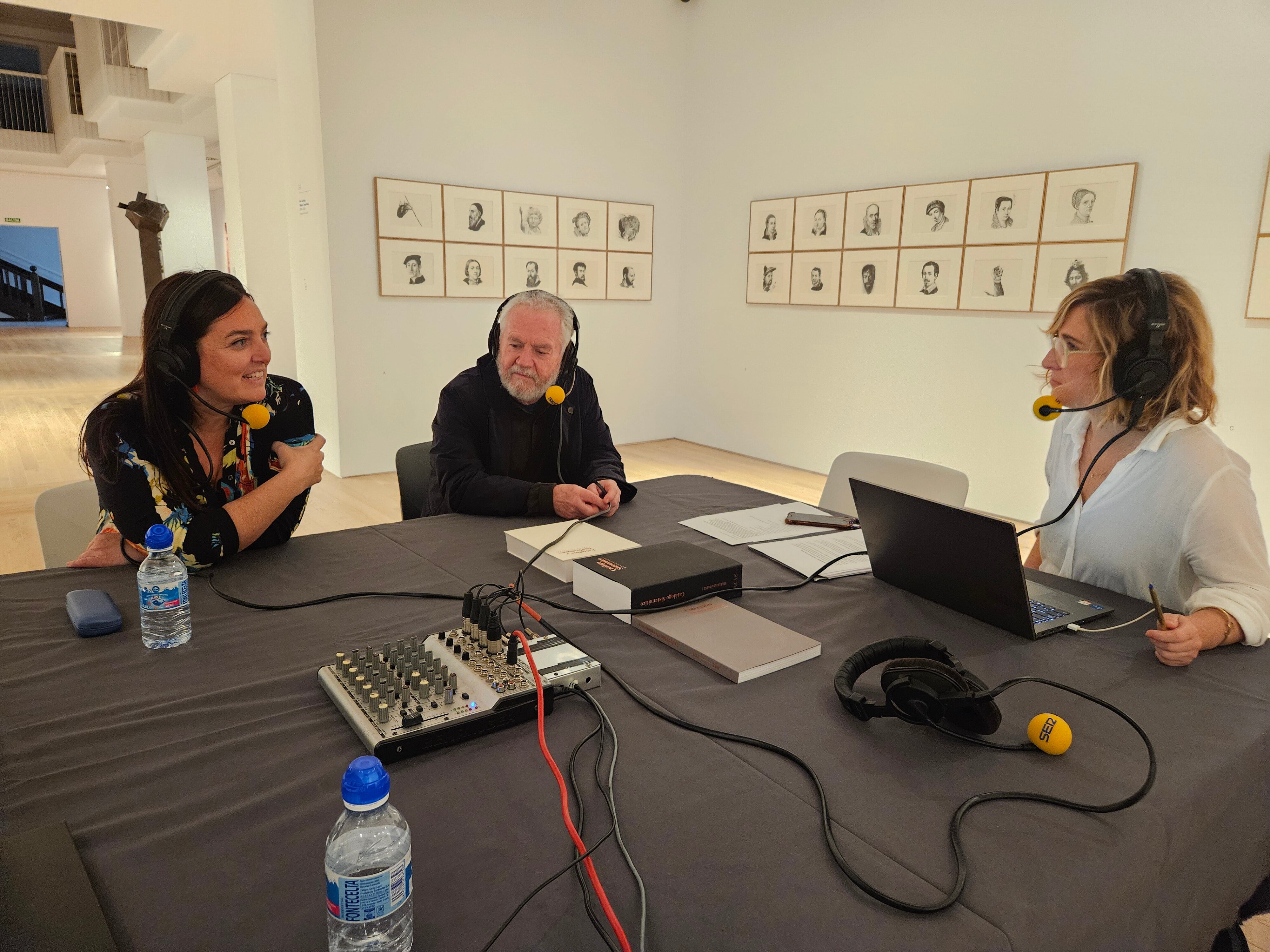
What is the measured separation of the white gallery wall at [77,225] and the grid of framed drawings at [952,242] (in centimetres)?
1629

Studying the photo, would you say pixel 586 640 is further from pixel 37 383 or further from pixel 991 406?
pixel 37 383

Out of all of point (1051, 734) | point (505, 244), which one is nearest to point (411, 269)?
point (505, 244)

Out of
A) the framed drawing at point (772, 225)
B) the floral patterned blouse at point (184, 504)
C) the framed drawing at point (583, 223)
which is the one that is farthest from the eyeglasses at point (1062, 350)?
the framed drawing at point (583, 223)

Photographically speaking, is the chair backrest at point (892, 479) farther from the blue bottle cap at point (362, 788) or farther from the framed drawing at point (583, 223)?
the framed drawing at point (583, 223)

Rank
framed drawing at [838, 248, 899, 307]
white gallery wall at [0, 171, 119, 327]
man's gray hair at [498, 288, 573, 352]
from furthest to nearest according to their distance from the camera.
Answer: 1. white gallery wall at [0, 171, 119, 327]
2. framed drawing at [838, 248, 899, 307]
3. man's gray hair at [498, 288, 573, 352]

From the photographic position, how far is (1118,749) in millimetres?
932

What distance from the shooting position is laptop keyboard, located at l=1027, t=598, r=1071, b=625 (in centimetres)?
129

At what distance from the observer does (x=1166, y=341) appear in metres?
1.50

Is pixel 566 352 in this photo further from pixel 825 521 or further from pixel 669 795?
pixel 669 795

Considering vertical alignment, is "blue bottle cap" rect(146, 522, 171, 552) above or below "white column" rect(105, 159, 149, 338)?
below

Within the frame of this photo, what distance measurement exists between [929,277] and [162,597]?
468cm

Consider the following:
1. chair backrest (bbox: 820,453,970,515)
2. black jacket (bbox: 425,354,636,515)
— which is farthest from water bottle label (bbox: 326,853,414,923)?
chair backrest (bbox: 820,453,970,515)

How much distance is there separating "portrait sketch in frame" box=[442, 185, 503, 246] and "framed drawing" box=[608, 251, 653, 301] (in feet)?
3.34

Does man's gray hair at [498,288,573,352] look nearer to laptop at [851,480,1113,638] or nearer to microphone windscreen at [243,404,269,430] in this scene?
microphone windscreen at [243,404,269,430]
